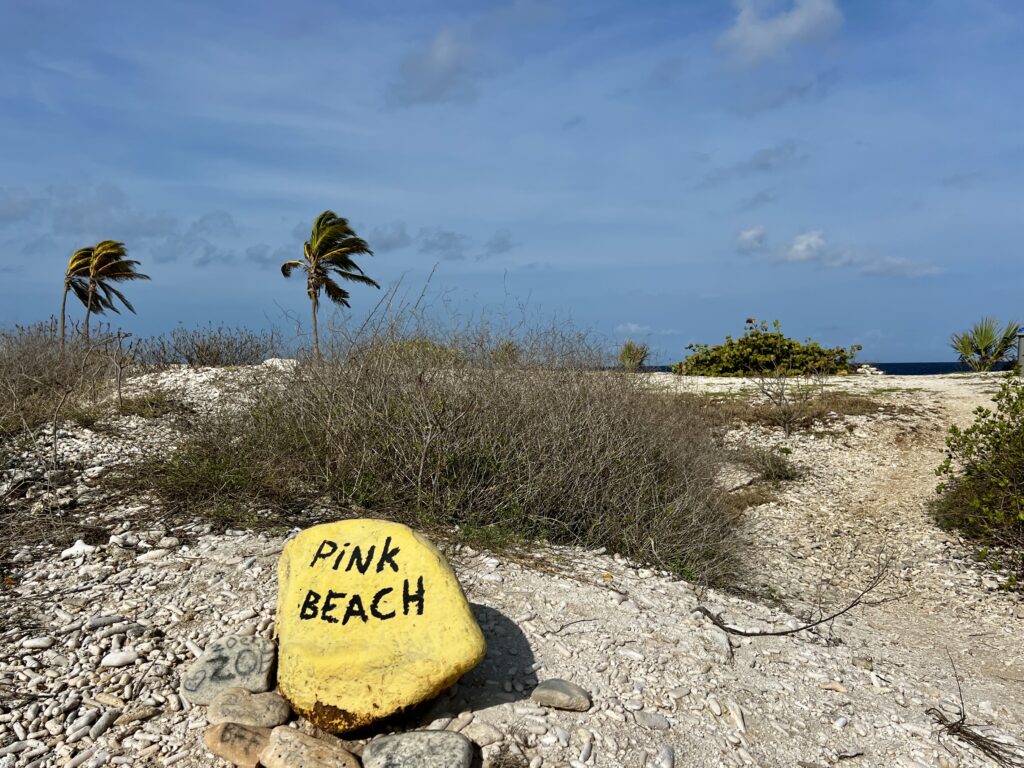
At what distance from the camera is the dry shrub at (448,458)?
4.99 metres

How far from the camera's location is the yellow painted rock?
2977 mm

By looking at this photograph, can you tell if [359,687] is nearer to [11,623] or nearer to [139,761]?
[139,761]

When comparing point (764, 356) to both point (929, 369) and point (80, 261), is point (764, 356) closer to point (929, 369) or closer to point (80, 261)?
point (80, 261)

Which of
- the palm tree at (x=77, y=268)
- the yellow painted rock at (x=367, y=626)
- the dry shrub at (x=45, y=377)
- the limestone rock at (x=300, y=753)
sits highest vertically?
the palm tree at (x=77, y=268)

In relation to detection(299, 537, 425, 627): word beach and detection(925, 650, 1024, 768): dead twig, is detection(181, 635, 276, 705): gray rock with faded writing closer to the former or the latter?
detection(299, 537, 425, 627): word beach

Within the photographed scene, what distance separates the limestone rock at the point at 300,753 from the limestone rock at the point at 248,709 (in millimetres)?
185

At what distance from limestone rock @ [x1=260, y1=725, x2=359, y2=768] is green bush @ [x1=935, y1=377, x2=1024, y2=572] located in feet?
18.7

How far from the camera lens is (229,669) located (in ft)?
10.6

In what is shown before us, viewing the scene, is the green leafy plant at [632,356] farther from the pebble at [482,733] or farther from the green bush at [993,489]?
the pebble at [482,733]

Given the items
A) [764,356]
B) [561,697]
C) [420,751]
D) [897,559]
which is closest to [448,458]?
[561,697]

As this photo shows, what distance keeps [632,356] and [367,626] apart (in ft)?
23.0

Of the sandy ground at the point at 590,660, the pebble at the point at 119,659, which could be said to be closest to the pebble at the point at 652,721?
the sandy ground at the point at 590,660

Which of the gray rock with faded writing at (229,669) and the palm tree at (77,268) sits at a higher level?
the palm tree at (77,268)

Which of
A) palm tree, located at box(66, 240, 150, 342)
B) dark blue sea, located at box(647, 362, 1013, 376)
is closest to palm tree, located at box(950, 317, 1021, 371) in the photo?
dark blue sea, located at box(647, 362, 1013, 376)
